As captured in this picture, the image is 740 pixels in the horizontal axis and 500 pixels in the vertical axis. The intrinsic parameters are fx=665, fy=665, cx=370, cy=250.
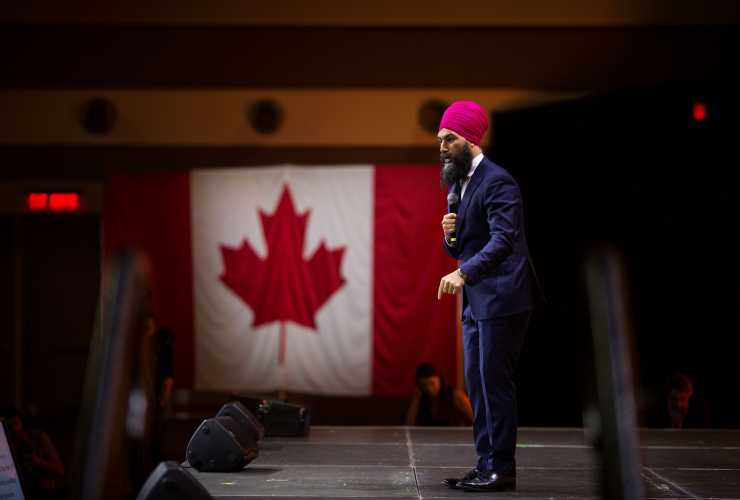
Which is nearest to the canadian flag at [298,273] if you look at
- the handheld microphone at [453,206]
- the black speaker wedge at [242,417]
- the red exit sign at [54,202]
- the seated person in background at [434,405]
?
the seated person in background at [434,405]

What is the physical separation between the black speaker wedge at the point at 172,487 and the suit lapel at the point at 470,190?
4.00 feet

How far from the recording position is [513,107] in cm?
573

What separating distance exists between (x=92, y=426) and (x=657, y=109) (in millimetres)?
4212

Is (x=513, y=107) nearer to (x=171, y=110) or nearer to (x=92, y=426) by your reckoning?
(x=171, y=110)

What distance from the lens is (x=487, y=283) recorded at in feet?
7.57

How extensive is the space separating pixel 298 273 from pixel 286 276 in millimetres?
98

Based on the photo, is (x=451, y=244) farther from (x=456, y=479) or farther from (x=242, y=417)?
(x=242, y=417)

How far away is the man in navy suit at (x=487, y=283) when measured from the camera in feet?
7.36

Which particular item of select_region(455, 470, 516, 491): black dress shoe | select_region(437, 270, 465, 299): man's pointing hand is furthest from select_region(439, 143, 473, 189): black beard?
select_region(455, 470, 516, 491): black dress shoe

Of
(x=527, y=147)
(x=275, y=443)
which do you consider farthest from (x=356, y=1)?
(x=275, y=443)

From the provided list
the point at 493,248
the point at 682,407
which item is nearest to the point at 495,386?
the point at 493,248

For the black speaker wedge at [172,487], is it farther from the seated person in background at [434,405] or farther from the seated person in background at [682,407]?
the seated person in background at [682,407]

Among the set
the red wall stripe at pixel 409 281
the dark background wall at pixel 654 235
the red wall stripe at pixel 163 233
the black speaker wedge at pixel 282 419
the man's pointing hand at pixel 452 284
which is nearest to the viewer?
the man's pointing hand at pixel 452 284

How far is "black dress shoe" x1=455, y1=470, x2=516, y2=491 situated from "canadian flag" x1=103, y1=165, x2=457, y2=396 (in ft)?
9.39
